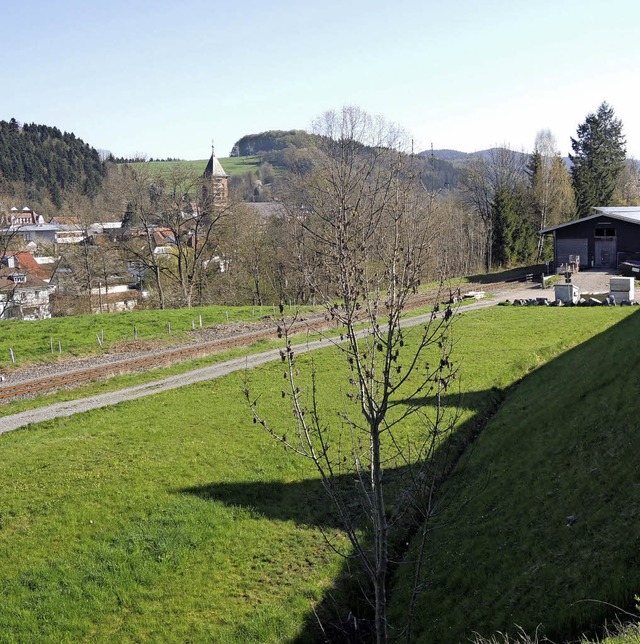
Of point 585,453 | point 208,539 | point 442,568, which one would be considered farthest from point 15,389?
point 585,453

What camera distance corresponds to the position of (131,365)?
1102 inches

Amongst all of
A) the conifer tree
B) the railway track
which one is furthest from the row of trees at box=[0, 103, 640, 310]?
the railway track

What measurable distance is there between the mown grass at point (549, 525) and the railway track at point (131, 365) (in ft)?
27.8

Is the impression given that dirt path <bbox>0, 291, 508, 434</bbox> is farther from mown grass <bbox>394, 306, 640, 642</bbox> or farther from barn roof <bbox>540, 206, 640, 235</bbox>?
barn roof <bbox>540, 206, 640, 235</bbox>

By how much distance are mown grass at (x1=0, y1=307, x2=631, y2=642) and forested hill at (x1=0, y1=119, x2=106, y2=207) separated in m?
125

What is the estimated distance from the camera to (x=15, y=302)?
174ft

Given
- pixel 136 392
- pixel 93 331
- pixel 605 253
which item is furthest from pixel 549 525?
pixel 605 253

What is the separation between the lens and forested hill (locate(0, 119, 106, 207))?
454 ft

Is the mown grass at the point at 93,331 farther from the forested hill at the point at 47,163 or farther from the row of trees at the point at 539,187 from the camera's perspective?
the forested hill at the point at 47,163

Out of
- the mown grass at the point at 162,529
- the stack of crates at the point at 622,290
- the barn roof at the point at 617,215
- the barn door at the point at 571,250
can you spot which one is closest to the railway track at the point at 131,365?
the mown grass at the point at 162,529

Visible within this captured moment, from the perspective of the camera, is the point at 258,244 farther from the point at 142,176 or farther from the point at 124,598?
the point at 124,598

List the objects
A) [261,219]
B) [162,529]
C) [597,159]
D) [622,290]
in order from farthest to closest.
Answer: [597,159] < [261,219] < [622,290] < [162,529]

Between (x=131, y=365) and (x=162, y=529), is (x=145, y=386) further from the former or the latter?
(x=162, y=529)

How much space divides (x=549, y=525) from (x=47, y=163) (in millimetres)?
155530
